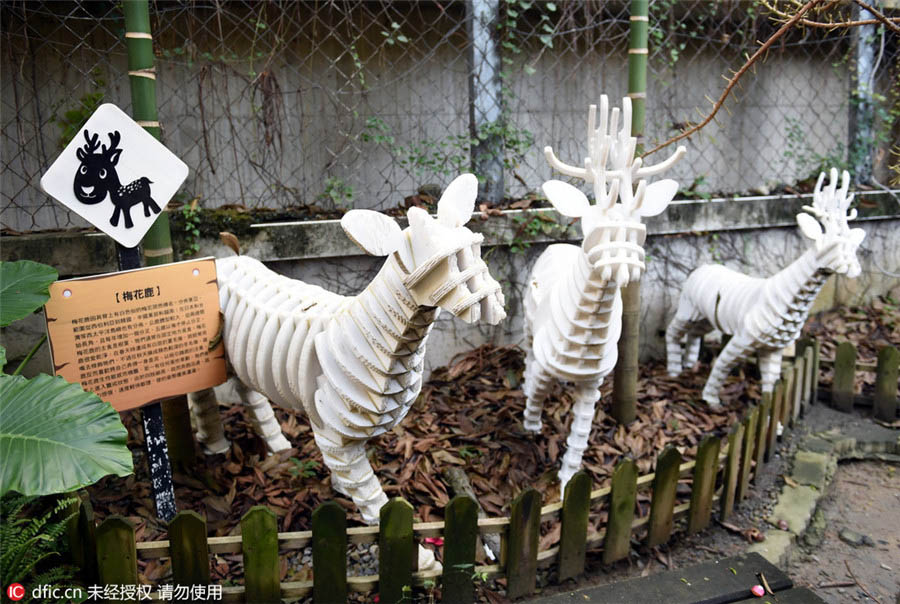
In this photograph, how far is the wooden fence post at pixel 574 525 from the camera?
283 cm

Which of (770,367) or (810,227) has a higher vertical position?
(810,227)

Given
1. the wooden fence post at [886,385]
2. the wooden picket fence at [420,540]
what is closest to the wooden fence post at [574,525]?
the wooden picket fence at [420,540]

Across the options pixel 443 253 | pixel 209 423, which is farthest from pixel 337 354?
pixel 209 423

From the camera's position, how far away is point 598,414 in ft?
14.4

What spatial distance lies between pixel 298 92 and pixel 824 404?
15.1ft

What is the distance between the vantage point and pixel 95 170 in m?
2.51

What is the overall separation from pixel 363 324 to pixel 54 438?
1104 mm

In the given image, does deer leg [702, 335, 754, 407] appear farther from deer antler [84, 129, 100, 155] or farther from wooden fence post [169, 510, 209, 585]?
deer antler [84, 129, 100, 155]

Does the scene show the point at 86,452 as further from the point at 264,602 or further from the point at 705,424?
the point at 705,424

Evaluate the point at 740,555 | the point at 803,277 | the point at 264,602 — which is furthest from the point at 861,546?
the point at 264,602

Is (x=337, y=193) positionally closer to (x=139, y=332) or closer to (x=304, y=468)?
(x=304, y=468)

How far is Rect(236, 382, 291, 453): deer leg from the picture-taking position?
11.9 feet

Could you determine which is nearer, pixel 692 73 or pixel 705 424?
pixel 705 424

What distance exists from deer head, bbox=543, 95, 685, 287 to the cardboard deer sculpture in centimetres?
71
